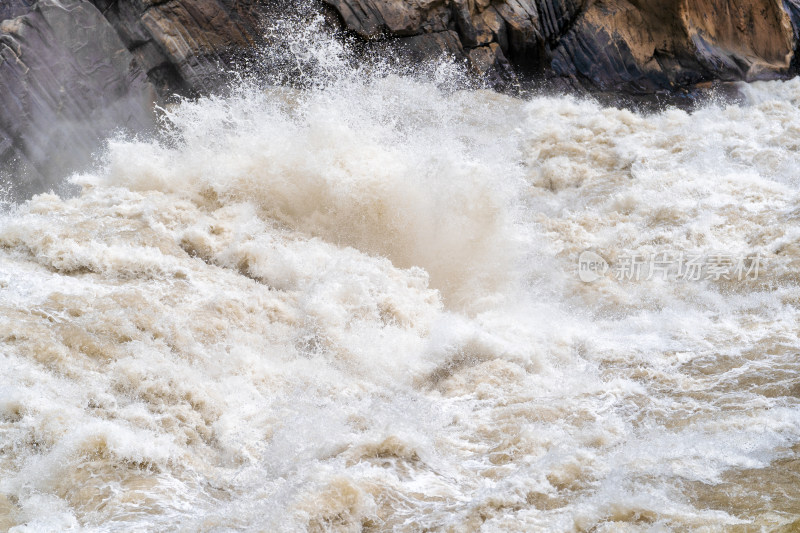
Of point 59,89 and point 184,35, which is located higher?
point 59,89

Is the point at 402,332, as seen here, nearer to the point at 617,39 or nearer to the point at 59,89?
the point at 59,89

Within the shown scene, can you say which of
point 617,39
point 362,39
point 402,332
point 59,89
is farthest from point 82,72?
point 617,39

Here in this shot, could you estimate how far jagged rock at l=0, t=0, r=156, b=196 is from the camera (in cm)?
941

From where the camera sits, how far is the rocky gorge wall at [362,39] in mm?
9469

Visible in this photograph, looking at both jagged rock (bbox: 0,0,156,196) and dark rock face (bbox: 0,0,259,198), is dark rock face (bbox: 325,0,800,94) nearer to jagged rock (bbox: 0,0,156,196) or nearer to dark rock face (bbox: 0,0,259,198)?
dark rock face (bbox: 0,0,259,198)

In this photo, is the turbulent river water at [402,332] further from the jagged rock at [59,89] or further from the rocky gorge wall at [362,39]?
the rocky gorge wall at [362,39]

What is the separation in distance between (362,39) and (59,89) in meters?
4.41

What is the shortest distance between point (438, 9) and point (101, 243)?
7.18 metres

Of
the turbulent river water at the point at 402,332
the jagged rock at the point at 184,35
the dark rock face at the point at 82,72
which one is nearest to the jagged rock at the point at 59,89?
the dark rock face at the point at 82,72

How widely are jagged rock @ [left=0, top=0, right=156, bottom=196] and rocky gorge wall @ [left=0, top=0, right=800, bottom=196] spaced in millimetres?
14

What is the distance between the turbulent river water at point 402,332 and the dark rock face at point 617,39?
8.52 ft

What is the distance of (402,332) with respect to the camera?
198 inches

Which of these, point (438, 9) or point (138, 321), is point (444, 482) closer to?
point (138, 321)

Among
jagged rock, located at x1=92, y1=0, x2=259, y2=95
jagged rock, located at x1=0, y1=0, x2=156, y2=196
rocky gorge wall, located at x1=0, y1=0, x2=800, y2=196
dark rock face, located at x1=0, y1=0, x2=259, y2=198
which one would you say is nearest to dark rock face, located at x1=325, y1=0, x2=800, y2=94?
rocky gorge wall, located at x1=0, y1=0, x2=800, y2=196
